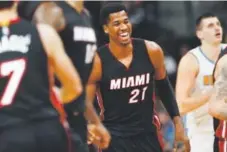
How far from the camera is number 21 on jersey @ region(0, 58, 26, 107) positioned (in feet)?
20.1

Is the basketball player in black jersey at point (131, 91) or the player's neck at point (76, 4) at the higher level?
the player's neck at point (76, 4)

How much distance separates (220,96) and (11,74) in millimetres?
2453

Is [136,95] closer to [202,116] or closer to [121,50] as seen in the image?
[121,50]

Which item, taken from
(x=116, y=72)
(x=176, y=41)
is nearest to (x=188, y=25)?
(x=176, y=41)

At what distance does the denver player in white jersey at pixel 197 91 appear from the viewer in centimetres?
977

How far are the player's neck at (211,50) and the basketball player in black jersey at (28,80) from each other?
4.18 metres

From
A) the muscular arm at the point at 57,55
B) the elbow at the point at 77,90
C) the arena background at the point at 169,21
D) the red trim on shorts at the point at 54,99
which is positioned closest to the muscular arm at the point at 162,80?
the red trim on shorts at the point at 54,99

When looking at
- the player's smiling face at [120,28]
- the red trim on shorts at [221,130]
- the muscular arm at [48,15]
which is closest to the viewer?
the muscular arm at [48,15]

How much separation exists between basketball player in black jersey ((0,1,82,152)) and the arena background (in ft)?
27.7

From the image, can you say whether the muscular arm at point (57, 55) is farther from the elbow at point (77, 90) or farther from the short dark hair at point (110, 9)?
the short dark hair at point (110, 9)

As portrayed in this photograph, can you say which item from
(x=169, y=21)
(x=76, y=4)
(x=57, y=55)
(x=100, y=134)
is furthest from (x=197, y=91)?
(x=169, y=21)

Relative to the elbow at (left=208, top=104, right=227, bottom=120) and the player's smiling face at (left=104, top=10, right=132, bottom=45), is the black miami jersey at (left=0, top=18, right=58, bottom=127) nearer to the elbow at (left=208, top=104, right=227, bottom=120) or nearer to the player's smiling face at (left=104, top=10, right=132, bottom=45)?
the elbow at (left=208, top=104, right=227, bottom=120)

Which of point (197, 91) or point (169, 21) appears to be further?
point (169, 21)

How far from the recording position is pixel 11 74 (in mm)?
6160
